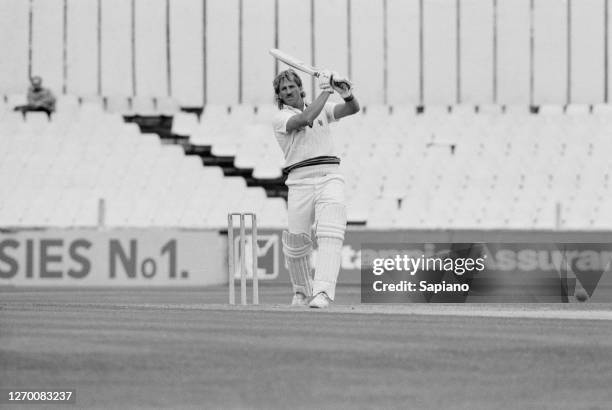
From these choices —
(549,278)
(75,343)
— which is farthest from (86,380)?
(549,278)

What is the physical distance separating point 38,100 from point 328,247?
16099 millimetres

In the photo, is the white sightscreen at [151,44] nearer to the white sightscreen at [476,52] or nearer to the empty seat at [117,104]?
the empty seat at [117,104]

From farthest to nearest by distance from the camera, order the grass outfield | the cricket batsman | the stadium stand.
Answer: the stadium stand < the cricket batsman < the grass outfield

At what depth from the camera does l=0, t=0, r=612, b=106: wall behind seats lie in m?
29.7

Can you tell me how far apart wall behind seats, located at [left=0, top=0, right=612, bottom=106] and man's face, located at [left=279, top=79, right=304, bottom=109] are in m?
17.4

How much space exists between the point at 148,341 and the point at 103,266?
14.6 metres

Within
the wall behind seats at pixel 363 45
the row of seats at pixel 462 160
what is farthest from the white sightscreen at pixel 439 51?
the row of seats at pixel 462 160

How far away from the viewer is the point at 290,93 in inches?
478

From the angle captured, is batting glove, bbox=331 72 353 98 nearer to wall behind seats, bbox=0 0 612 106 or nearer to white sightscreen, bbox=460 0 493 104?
wall behind seats, bbox=0 0 612 106

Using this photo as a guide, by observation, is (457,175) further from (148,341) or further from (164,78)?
(148,341)

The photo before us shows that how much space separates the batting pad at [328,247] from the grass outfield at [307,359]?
1.23 meters

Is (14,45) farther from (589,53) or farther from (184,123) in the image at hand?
(589,53)

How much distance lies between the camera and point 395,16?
2970 centimetres

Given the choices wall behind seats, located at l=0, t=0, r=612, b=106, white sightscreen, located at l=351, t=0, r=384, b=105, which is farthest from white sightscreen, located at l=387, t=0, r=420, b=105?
white sightscreen, located at l=351, t=0, r=384, b=105
